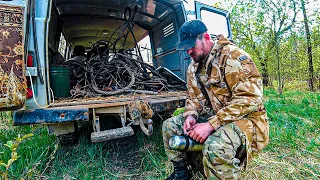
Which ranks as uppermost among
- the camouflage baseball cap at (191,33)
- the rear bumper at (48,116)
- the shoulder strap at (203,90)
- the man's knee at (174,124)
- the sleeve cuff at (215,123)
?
the camouflage baseball cap at (191,33)

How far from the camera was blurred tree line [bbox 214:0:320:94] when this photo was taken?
7.28 m

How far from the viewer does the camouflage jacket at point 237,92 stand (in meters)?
1.57

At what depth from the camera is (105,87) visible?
125 inches

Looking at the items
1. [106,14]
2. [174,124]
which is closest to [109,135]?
[174,124]

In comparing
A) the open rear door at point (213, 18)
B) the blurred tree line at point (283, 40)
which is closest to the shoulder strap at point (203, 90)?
the open rear door at point (213, 18)

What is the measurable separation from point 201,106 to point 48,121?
133 cm

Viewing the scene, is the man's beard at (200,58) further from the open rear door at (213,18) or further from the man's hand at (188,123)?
the open rear door at (213,18)

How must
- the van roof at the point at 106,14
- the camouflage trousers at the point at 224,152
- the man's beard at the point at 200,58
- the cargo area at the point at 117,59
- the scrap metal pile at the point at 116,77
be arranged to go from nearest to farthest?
the camouflage trousers at the point at 224,152 → the man's beard at the point at 200,58 → the cargo area at the point at 117,59 → the scrap metal pile at the point at 116,77 → the van roof at the point at 106,14

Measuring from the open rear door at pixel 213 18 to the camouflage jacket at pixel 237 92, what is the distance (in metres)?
1.46

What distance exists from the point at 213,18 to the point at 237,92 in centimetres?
216

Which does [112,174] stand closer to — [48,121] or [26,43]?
[48,121]

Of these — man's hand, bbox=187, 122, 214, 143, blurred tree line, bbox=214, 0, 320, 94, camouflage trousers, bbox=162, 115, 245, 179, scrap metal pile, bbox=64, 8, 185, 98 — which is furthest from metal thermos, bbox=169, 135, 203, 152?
blurred tree line, bbox=214, 0, 320, 94

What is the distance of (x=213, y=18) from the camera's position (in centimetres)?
343

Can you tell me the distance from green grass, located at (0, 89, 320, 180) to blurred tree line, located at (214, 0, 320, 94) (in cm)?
492
